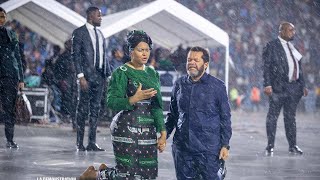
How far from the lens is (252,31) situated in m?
30.3

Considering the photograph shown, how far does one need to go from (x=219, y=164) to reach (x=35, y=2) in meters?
11.9

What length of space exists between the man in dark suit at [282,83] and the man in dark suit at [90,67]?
8.30ft

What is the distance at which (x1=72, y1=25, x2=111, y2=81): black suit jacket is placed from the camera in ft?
30.2

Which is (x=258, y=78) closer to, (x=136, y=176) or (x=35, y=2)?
(x=35, y=2)

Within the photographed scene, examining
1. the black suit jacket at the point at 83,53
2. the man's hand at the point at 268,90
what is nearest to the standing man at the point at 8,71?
the black suit jacket at the point at 83,53

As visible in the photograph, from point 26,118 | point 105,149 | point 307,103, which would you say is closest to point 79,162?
point 105,149

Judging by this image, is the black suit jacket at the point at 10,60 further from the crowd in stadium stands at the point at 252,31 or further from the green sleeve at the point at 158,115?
the crowd in stadium stands at the point at 252,31

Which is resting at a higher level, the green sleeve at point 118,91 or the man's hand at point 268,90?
the man's hand at point 268,90

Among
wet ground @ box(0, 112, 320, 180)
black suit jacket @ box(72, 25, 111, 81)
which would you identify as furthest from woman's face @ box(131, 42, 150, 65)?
black suit jacket @ box(72, 25, 111, 81)

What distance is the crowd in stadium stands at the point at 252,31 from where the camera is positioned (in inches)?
1087

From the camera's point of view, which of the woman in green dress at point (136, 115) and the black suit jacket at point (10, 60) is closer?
the woman in green dress at point (136, 115)

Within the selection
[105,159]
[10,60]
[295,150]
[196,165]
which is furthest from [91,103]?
[196,165]

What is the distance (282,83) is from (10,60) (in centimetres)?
406

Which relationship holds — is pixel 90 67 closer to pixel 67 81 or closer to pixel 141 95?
pixel 141 95
